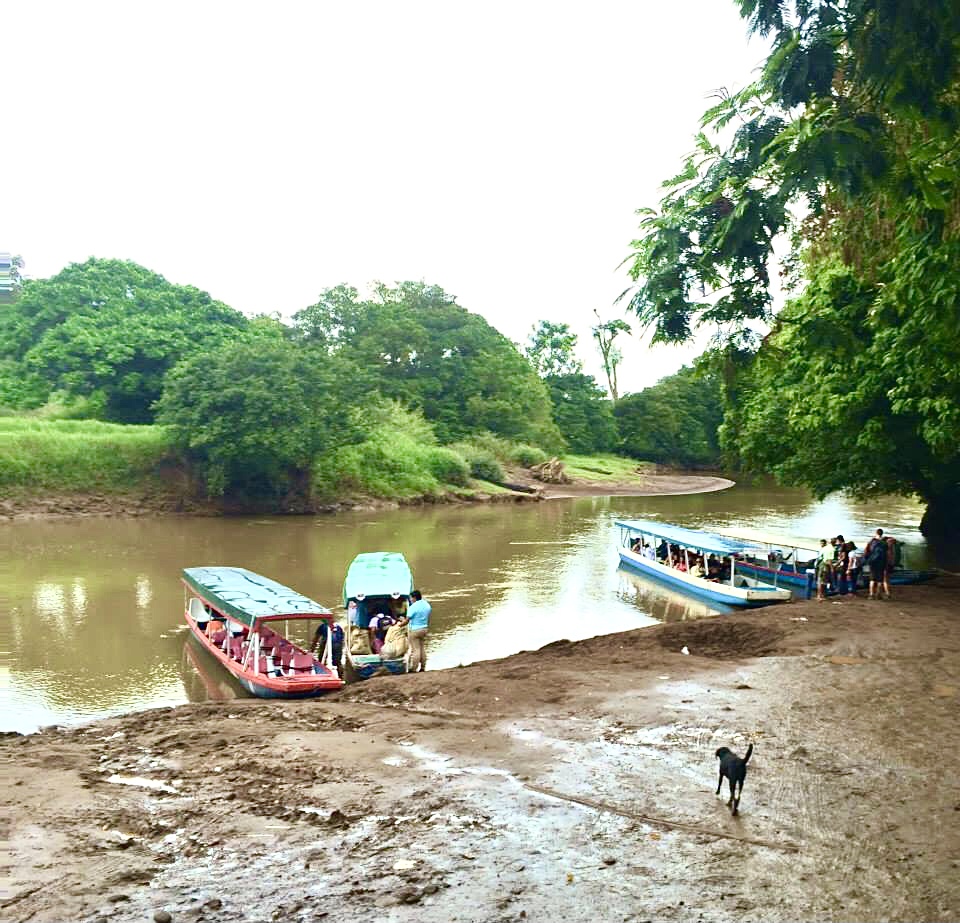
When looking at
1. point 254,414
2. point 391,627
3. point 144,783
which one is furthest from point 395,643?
point 254,414

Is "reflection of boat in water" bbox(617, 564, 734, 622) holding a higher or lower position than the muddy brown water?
lower

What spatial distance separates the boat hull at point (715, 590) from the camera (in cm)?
1991

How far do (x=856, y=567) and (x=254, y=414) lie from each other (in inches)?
1028

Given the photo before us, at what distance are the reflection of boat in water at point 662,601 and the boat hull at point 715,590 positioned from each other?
0.15 metres

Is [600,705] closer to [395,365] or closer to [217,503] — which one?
[217,503]

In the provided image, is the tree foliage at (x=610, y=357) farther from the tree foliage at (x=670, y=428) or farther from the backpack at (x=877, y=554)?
the backpack at (x=877, y=554)

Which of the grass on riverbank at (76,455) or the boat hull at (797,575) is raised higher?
the grass on riverbank at (76,455)

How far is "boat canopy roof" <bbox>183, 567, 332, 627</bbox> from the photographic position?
13773mm

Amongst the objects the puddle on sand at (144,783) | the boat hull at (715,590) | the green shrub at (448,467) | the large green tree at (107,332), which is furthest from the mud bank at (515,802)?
the large green tree at (107,332)

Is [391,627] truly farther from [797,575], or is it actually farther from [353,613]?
[797,575]

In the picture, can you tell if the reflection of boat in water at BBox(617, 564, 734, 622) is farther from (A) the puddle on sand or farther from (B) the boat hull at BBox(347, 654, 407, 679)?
(A) the puddle on sand

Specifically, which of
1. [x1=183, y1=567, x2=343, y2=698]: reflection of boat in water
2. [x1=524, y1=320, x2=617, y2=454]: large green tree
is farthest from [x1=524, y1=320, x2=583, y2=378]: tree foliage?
[x1=183, y1=567, x2=343, y2=698]: reflection of boat in water

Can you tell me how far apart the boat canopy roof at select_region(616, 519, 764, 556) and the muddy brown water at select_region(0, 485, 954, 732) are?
131 cm

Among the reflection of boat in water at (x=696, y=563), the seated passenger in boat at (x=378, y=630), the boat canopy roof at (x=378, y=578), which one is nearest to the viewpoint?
the seated passenger in boat at (x=378, y=630)
